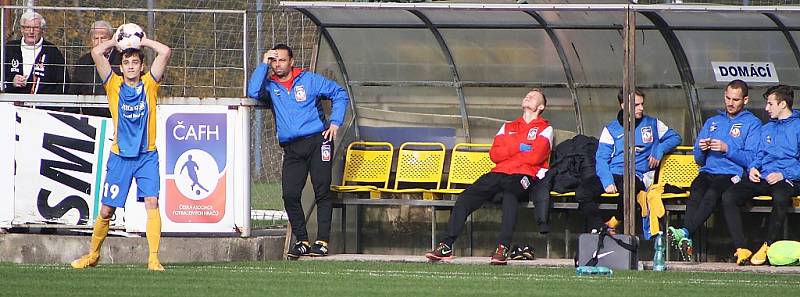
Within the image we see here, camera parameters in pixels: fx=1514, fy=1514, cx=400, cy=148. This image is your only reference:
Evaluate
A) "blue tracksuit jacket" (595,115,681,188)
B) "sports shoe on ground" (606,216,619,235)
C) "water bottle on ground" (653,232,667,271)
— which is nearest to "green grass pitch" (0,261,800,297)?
"water bottle on ground" (653,232,667,271)

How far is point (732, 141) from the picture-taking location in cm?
1288

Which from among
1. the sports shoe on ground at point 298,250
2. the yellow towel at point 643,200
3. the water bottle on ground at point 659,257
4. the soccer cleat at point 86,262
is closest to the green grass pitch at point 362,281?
the soccer cleat at point 86,262

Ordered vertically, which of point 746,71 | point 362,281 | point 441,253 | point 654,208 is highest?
point 746,71

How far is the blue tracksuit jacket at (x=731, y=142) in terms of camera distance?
12.8 metres

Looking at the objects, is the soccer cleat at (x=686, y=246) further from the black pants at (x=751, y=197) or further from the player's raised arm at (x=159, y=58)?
the player's raised arm at (x=159, y=58)

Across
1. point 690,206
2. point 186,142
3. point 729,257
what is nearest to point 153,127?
point 186,142

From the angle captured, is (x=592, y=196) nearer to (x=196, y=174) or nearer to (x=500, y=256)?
(x=500, y=256)

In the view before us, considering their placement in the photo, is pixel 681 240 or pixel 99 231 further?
pixel 681 240

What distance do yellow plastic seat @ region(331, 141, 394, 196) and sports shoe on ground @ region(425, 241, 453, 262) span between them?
1.38 m

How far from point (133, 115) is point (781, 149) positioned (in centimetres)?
538

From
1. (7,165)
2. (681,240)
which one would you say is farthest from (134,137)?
(681,240)

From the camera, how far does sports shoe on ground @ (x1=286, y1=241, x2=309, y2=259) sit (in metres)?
13.0

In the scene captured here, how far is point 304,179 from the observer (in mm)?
13148

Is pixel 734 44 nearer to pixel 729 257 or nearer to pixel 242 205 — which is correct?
pixel 729 257
